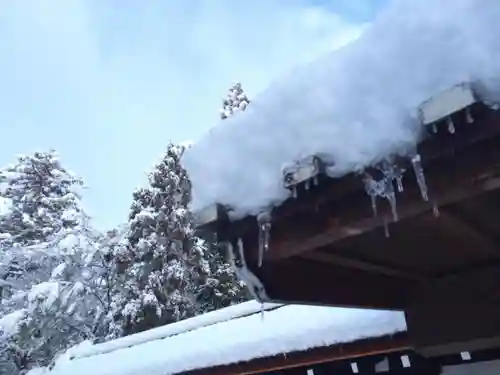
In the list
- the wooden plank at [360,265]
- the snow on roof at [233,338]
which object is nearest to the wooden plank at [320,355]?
the snow on roof at [233,338]

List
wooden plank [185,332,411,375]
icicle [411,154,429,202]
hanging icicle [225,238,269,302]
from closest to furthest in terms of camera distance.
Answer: icicle [411,154,429,202] → hanging icicle [225,238,269,302] → wooden plank [185,332,411,375]

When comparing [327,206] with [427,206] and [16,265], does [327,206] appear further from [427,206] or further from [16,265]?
[16,265]

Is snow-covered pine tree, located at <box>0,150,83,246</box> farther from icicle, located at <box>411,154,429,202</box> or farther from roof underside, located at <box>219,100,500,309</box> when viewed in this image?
icicle, located at <box>411,154,429,202</box>

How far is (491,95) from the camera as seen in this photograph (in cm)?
117

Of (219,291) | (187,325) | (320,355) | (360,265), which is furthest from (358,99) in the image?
(219,291)

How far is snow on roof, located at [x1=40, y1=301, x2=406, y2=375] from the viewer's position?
3.33 meters

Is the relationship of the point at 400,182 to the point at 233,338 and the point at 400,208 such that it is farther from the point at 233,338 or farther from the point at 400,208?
the point at 233,338

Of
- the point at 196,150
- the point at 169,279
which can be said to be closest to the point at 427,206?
the point at 196,150

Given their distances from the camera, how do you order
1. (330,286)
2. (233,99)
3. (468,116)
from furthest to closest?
(233,99) < (330,286) < (468,116)

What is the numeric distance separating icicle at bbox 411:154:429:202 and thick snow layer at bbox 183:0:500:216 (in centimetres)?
5

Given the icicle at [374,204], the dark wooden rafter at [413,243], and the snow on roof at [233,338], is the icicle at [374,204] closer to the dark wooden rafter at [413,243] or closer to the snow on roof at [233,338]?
the dark wooden rafter at [413,243]

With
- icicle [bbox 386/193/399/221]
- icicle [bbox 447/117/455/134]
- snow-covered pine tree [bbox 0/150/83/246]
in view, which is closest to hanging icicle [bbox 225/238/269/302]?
icicle [bbox 386/193/399/221]

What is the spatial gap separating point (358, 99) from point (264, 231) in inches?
18.9

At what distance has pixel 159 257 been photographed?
46.2 ft
